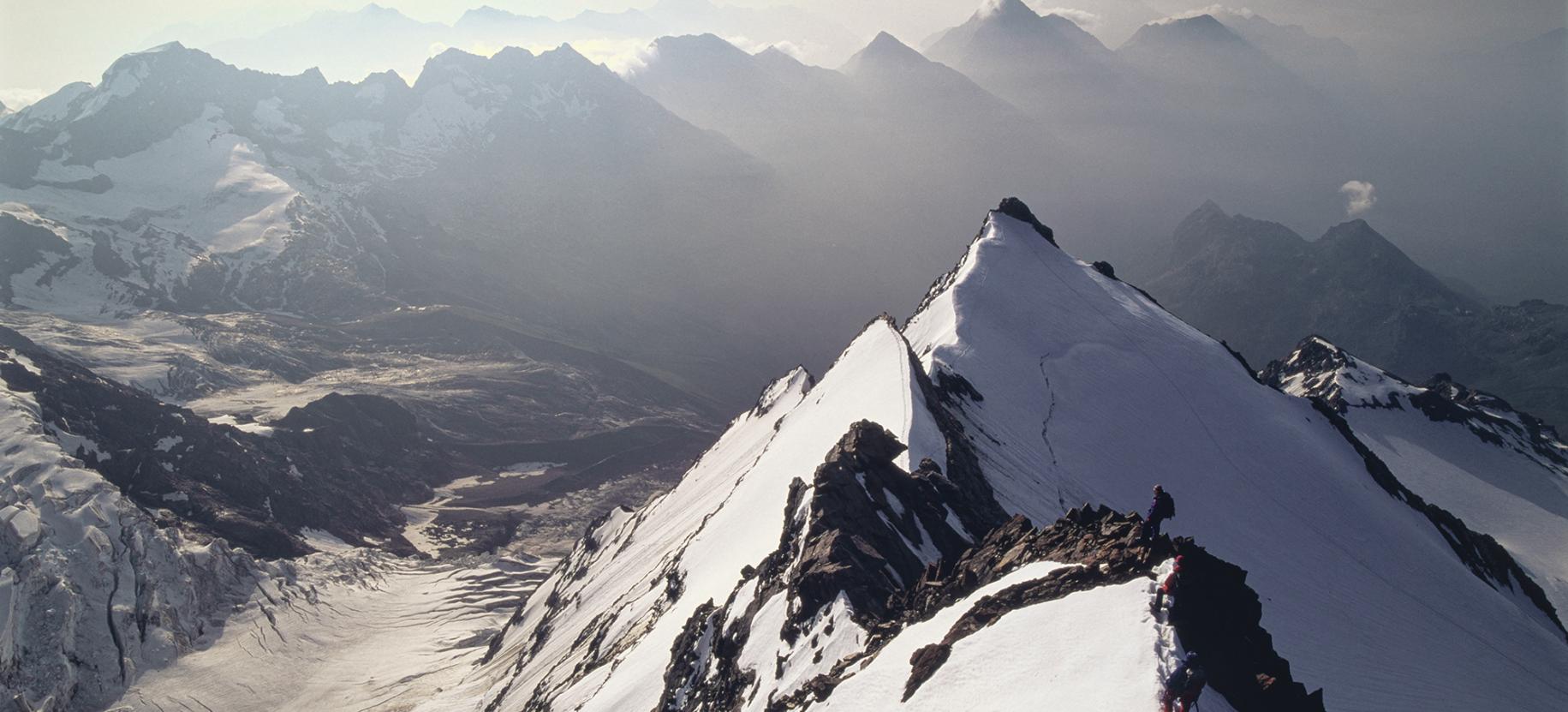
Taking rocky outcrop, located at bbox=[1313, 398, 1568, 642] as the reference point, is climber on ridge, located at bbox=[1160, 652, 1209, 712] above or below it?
above

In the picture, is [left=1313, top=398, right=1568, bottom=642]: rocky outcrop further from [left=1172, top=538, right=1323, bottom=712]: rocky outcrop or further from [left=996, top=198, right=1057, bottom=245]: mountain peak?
[left=1172, top=538, right=1323, bottom=712]: rocky outcrop

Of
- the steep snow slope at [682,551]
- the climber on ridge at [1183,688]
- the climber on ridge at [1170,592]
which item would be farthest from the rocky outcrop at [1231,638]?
the steep snow slope at [682,551]

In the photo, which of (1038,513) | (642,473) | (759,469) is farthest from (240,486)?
(1038,513)

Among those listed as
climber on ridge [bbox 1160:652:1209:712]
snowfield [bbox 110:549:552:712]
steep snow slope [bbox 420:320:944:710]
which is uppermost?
climber on ridge [bbox 1160:652:1209:712]

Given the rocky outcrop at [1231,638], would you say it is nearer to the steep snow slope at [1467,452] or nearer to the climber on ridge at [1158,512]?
the climber on ridge at [1158,512]

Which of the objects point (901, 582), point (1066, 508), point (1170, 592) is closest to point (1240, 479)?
point (1066, 508)

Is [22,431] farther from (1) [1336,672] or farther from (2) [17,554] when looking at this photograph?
(1) [1336,672]

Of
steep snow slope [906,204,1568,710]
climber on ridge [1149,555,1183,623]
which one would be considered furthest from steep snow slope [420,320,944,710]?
climber on ridge [1149,555,1183,623]

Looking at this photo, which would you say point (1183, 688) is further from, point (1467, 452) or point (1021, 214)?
point (1467, 452)
